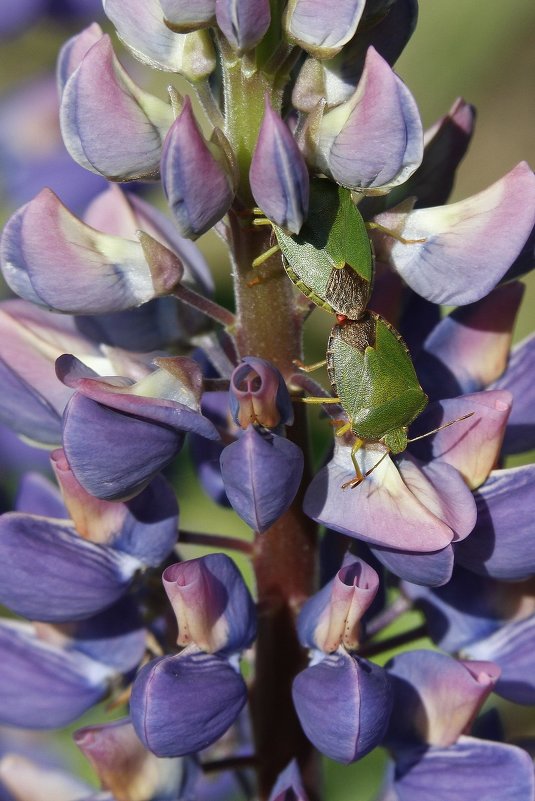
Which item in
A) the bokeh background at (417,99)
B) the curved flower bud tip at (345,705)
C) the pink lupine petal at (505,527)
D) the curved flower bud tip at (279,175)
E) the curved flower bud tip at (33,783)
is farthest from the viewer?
the bokeh background at (417,99)

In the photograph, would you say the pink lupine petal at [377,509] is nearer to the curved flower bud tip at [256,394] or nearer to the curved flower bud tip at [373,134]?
the curved flower bud tip at [256,394]

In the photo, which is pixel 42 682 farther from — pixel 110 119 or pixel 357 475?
pixel 110 119

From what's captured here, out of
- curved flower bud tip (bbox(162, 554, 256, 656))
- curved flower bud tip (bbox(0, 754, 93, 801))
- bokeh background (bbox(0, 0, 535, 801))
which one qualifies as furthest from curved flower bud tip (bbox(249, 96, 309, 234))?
bokeh background (bbox(0, 0, 535, 801))

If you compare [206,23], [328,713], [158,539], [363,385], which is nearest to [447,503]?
[363,385]

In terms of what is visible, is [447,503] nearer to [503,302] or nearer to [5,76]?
[503,302]

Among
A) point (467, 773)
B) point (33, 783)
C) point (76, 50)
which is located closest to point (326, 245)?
point (76, 50)

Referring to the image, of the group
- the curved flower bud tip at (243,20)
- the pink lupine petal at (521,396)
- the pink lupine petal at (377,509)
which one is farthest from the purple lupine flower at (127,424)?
the pink lupine petal at (521,396)
